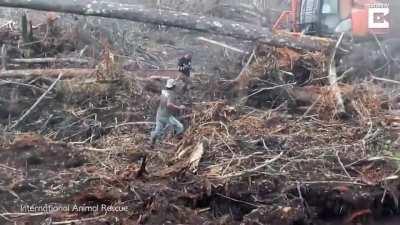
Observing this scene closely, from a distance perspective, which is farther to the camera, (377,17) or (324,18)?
(324,18)

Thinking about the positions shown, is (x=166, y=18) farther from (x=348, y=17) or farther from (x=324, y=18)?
(x=348, y=17)

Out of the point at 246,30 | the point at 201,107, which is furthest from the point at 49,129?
the point at 246,30

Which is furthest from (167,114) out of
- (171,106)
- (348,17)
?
(348,17)

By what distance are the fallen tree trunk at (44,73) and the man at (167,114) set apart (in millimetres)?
1549

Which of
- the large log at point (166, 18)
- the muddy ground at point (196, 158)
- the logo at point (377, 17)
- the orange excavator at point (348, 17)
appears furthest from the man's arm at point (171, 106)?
the logo at point (377, 17)

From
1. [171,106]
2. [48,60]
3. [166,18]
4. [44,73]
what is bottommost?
[171,106]

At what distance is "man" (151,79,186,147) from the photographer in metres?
7.84

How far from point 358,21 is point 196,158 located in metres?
6.32

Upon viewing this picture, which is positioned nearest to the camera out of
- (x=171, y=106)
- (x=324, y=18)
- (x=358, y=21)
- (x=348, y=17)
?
(x=171, y=106)

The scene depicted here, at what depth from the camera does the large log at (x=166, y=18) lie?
9406 mm

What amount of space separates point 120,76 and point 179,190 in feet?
10.6

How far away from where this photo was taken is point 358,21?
11.7 m

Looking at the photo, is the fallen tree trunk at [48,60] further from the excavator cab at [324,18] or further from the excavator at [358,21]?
the excavator cab at [324,18]

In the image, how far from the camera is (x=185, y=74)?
938 centimetres
